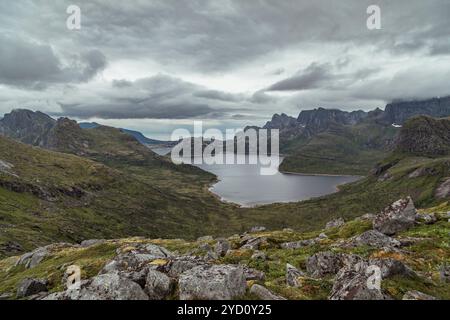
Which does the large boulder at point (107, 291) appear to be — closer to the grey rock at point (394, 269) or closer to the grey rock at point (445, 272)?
the grey rock at point (394, 269)

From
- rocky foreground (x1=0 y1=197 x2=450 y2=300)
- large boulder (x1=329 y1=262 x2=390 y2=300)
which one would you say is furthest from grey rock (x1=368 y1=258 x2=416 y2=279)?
large boulder (x1=329 y1=262 x2=390 y2=300)

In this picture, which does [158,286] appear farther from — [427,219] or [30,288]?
[427,219]

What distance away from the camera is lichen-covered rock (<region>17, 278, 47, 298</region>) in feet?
110

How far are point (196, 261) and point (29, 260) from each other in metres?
59.8

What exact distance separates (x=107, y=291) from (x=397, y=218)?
3885 cm

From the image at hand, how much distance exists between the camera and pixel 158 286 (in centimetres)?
1877

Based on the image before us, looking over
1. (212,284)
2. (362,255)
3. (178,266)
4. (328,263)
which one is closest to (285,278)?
(328,263)

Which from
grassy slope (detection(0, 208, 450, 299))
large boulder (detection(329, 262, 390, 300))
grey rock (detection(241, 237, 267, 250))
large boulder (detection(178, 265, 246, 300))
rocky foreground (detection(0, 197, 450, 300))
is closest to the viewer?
large boulder (detection(329, 262, 390, 300))

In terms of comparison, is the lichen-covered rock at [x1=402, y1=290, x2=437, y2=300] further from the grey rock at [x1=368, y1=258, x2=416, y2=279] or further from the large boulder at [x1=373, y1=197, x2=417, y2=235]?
the large boulder at [x1=373, y1=197, x2=417, y2=235]

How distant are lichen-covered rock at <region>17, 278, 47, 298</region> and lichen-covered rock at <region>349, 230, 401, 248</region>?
33212 mm

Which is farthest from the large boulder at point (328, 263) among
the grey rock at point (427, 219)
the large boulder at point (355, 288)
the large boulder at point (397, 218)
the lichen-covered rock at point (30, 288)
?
the lichen-covered rock at point (30, 288)

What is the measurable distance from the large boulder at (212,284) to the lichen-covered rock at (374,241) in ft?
70.2
